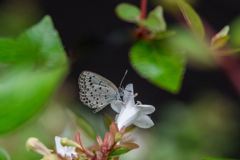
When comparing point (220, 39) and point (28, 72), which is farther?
point (220, 39)

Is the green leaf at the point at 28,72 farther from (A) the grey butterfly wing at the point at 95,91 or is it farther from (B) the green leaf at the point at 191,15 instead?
(B) the green leaf at the point at 191,15

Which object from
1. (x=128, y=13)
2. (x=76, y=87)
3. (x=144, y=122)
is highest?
(x=128, y=13)

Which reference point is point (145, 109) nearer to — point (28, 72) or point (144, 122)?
point (144, 122)

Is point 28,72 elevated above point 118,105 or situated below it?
above

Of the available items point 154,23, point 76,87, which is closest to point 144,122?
point 154,23

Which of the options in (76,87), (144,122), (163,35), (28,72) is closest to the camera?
(28,72)

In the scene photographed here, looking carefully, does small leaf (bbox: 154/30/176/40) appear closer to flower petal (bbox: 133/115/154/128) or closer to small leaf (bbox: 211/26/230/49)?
small leaf (bbox: 211/26/230/49)
